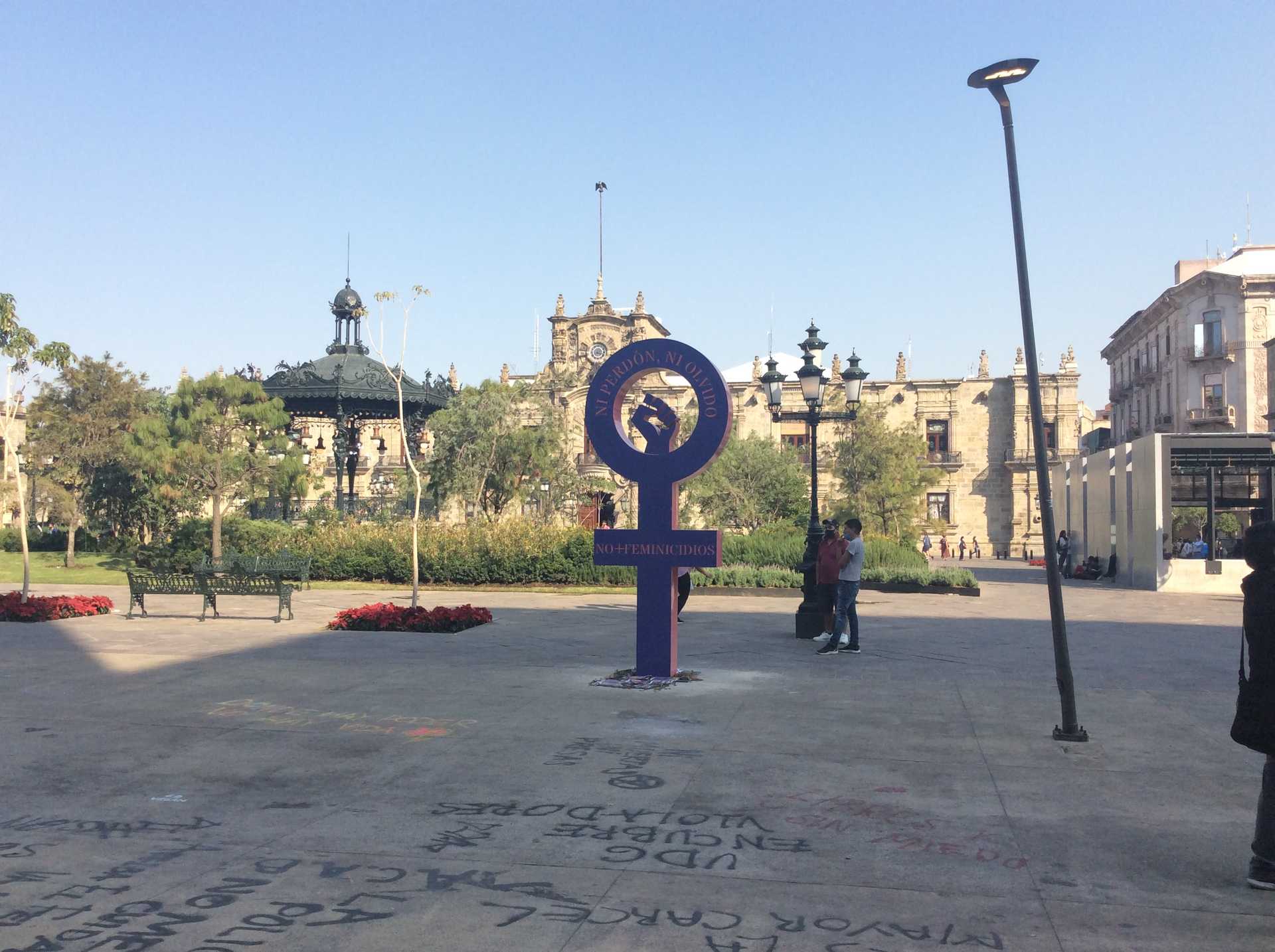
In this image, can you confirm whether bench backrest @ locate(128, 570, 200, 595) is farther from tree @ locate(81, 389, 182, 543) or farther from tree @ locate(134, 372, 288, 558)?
tree @ locate(81, 389, 182, 543)

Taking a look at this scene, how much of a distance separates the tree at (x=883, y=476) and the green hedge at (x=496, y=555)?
1326 centimetres

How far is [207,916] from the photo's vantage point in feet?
15.3

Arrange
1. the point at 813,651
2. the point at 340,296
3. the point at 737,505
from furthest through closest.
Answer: the point at 737,505
the point at 340,296
the point at 813,651

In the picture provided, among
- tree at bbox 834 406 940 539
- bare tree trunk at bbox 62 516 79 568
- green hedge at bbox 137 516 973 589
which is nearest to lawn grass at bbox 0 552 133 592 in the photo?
bare tree trunk at bbox 62 516 79 568

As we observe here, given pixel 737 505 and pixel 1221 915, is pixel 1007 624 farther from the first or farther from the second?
pixel 737 505

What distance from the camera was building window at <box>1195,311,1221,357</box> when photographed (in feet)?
167

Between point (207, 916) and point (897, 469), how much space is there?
43070 millimetres

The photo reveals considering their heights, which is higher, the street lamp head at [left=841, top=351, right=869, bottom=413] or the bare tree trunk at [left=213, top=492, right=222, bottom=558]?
the street lamp head at [left=841, top=351, right=869, bottom=413]

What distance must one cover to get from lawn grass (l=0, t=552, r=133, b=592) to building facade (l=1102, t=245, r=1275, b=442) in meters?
41.4

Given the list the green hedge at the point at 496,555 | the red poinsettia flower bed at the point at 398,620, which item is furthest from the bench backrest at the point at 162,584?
the green hedge at the point at 496,555

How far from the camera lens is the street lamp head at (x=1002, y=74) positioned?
827 centimetres

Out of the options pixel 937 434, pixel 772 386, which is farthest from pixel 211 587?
pixel 937 434

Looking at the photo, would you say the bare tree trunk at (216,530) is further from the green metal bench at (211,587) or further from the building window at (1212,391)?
the building window at (1212,391)

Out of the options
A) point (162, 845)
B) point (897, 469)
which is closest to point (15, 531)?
point (897, 469)
